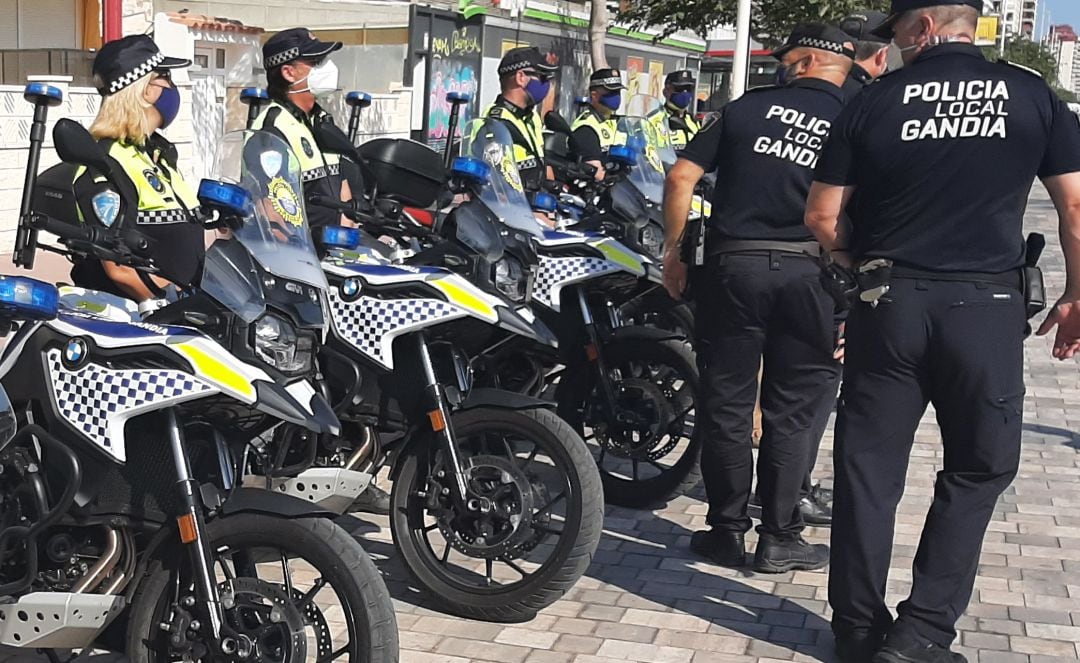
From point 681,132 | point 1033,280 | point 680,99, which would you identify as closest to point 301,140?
point 1033,280

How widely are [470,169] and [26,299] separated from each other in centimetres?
205

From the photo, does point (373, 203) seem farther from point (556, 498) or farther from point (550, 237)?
point (556, 498)

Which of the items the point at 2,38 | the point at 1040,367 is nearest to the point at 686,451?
the point at 1040,367

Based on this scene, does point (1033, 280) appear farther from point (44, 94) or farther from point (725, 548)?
point (44, 94)

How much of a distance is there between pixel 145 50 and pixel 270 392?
1894mm

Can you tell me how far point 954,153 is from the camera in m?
3.69

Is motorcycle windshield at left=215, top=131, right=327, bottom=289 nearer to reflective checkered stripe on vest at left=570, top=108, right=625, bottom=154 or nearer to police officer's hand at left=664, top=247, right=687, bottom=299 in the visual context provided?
police officer's hand at left=664, top=247, right=687, bottom=299

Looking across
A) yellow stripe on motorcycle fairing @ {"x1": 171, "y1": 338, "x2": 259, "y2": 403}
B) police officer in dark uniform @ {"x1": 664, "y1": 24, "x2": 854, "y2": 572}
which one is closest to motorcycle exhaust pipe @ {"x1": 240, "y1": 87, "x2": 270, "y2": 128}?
police officer in dark uniform @ {"x1": 664, "y1": 24, "x2": 854, "y2": 572}

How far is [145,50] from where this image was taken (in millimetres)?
4578

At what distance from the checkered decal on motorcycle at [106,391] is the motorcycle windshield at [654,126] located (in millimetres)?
3771

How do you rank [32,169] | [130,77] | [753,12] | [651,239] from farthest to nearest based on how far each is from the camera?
[753,12] → [651,239] → [130,77] → [32,169]

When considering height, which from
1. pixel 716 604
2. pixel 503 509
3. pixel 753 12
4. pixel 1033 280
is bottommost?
pixel 716 604

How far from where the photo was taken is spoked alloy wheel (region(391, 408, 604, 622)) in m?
4.17

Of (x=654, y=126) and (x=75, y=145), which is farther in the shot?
(x=654, y=126)
